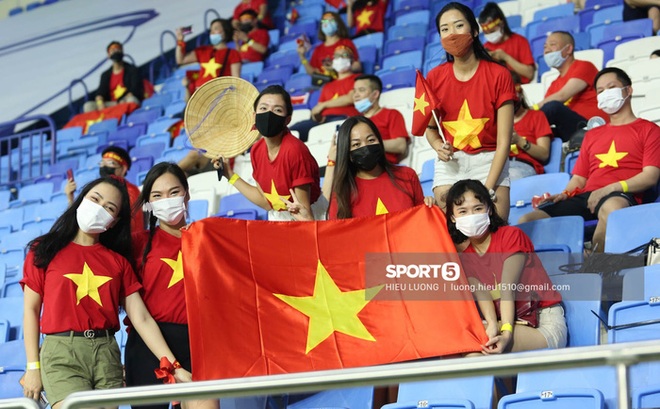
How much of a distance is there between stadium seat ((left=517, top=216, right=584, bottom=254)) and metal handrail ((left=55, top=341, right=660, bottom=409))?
2.85 m

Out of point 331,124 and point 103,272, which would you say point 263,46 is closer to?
point 331,124

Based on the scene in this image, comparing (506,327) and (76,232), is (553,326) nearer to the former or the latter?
(506,327)

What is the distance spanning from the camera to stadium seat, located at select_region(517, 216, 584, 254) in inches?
205

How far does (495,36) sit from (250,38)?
4235 mm

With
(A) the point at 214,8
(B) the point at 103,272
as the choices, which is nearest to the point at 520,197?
(B) the point at 103,272

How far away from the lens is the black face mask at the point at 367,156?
5.18 metres

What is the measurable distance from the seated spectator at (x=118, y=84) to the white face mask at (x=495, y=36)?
481 cm

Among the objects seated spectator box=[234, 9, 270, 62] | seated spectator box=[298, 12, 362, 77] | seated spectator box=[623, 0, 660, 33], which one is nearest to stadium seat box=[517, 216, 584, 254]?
seated spectator box=[623, 0, 660, 33]

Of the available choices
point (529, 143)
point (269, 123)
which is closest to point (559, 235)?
point (529, 143)

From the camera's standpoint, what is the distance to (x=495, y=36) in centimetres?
841

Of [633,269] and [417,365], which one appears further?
[633,269]

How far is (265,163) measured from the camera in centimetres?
566

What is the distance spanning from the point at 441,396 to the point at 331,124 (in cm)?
425

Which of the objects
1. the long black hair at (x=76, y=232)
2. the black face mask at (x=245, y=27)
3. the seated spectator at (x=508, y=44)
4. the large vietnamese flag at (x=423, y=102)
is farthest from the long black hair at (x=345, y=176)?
the black face mask at (x=245, y=27)
